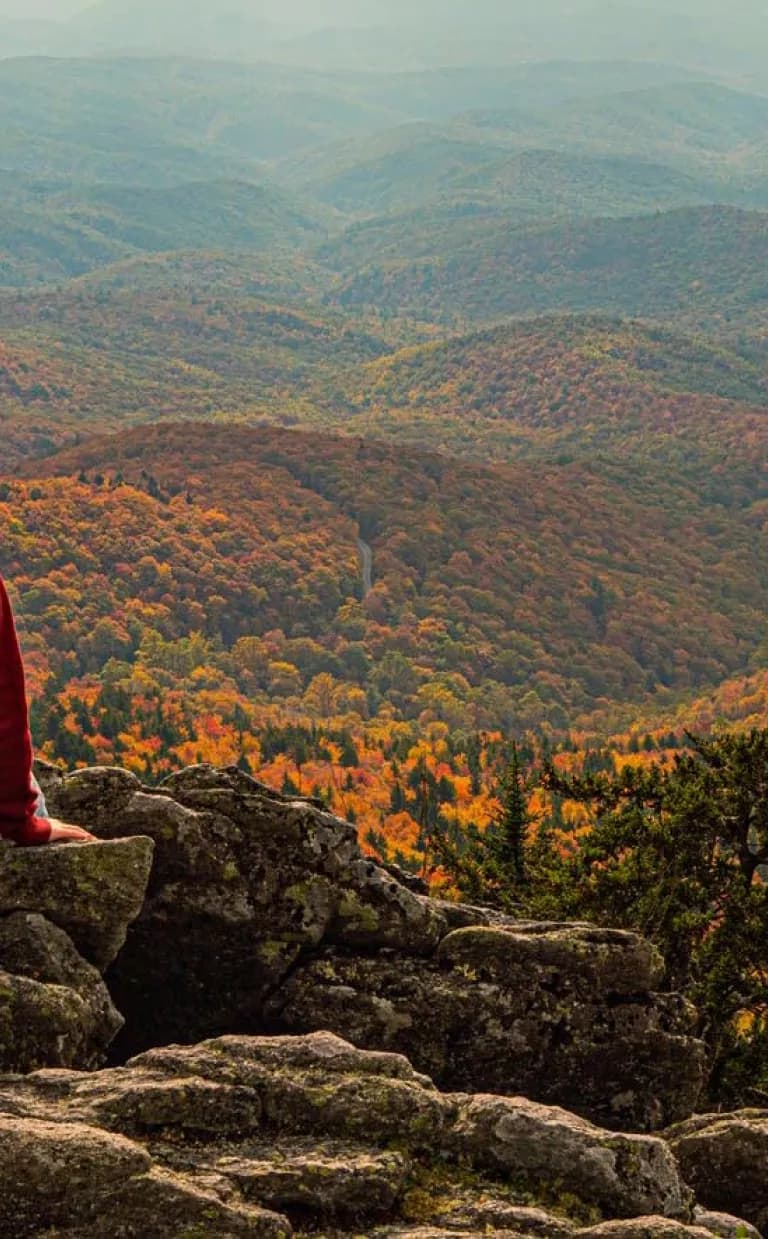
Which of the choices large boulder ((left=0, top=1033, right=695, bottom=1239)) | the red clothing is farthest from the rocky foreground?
the red clothing

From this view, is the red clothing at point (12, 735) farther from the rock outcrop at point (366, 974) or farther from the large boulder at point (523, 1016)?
the large boulder at point (523, 1016)

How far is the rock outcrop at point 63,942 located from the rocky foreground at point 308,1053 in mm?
34

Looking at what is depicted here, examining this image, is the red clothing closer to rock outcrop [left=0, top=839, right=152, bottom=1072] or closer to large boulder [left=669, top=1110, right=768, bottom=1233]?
rock outcrop [left=0, top=839, right=152, bottom=1072]

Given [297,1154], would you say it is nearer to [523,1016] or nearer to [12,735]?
[12,735]

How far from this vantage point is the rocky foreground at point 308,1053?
1530 cm

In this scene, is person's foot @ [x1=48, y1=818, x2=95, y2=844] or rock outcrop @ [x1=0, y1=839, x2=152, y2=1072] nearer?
rock outcrop @ [x1=0, y1=839, x2=152, y2=1072]

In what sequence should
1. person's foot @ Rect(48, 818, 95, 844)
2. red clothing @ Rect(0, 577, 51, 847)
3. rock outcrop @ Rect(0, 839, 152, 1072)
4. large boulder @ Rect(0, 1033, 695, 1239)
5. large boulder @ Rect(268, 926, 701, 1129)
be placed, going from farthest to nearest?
large boulder @ Rect(268, 926, 701, 1129) < person's foot @ Rect(48, 818, 95, 844) < rock outcrop @ Rect(0, 839, 152, 1072) < red clothing @ Rect(0, 577, 51, 847) < large boulder @ Rect(0, 1033, 695, 1239)

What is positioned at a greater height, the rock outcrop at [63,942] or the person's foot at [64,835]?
the person's foot at [64,835]

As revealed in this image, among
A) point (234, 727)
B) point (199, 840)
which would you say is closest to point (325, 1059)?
point (199, 840)

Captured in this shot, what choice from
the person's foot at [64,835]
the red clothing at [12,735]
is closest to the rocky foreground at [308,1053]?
the person's foot at [64,835]

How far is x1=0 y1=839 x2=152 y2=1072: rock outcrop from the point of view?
17.1 metres

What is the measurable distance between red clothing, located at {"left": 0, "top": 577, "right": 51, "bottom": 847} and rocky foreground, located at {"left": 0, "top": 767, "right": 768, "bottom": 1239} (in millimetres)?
2180

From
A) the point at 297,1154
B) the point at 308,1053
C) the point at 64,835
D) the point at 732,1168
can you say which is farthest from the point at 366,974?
the point at 297,1154

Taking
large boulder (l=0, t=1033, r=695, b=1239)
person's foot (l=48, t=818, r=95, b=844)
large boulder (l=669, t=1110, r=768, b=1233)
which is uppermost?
person's foot (l=48, t=818, r=95, b=844)
